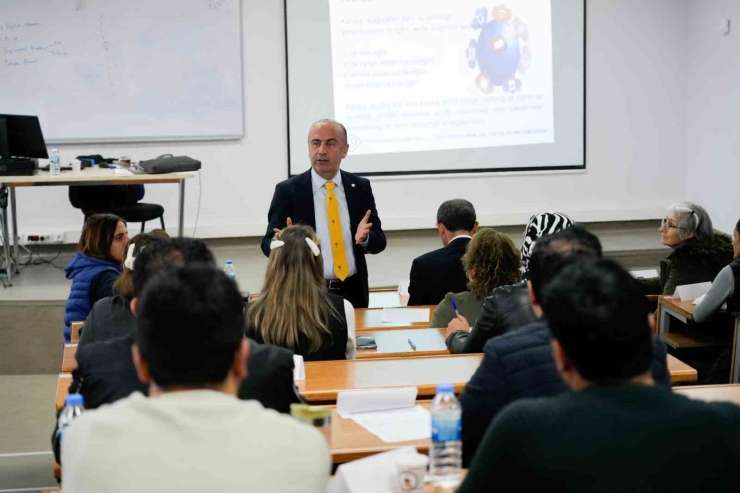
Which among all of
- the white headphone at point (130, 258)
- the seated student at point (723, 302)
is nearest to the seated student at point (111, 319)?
the white headphone at point (130, 258)

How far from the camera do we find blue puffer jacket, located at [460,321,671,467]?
2199mm

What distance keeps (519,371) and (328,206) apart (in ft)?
9.24

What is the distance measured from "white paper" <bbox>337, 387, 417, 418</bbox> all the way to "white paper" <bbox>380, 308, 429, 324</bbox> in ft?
5.08

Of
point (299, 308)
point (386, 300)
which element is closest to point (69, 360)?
point (299, 308)

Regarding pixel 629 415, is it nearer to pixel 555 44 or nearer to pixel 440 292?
pixel 440 292

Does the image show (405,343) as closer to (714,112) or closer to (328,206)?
(328,206)

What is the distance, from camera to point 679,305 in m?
4.89

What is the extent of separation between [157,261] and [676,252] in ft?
11.6

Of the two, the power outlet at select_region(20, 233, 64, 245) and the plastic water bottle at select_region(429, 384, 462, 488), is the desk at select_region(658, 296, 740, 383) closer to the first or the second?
the plastic water bottle at select_region(429, 384, 462, 488)

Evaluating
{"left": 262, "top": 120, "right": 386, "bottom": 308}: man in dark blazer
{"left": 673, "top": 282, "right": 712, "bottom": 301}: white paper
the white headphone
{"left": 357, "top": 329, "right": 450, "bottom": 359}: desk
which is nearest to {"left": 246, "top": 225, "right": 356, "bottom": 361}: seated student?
{"left": 357, "top": 329, "right": 450, "bottom": 359}: desk

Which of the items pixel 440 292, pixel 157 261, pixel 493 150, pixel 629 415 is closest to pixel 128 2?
pixel 493 150

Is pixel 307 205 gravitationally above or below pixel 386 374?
above

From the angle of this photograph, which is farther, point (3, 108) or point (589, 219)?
point (589, 219)

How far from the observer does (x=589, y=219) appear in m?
8.38
